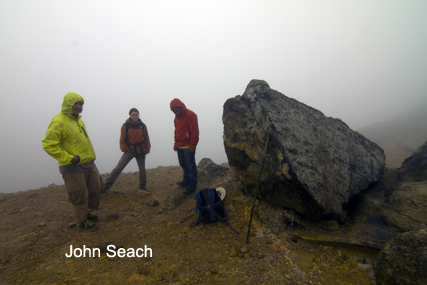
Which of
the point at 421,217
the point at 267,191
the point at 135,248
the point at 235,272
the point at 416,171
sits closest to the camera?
the point at 235,272

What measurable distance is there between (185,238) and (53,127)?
11.2 feet

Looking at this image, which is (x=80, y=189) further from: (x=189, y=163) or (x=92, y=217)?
(x=189, y=163)

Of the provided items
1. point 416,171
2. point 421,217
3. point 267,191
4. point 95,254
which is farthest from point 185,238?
point 416,171

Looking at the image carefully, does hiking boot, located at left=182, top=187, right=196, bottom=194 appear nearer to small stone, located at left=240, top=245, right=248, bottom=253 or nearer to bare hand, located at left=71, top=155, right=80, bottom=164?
small stone, located at left=240, top=245, right=248, bottom=253

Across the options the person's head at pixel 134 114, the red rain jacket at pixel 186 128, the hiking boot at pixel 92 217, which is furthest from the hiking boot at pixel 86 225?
the person's head at pixel 134 114

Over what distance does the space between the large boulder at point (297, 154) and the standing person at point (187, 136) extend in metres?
0.97

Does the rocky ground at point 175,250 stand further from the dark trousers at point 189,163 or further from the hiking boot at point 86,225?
the dark trousers at point 189,163

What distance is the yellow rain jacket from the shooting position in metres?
4.04

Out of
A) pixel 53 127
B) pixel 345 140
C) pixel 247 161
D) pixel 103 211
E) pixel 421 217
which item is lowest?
pixel 103 211

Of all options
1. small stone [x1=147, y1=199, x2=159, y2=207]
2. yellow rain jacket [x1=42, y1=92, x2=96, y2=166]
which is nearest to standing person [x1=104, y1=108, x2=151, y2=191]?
small stone [x1=147, y1=199, x2=159, y2=207]

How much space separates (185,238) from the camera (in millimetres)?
4133

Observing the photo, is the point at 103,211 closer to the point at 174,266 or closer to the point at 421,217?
the point at 174,266

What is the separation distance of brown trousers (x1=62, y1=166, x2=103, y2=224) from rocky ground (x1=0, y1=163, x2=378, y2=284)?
1.36 ft

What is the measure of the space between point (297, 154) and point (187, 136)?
3014 millimetres
